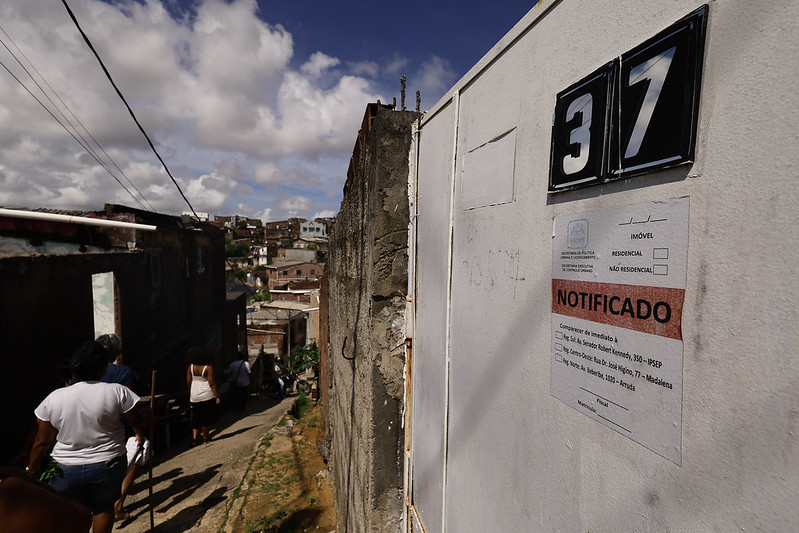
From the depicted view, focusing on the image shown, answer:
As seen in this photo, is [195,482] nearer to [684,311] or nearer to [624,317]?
[624,317]

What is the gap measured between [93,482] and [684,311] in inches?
166

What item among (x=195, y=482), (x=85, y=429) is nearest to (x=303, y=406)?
(x=195, y=482)

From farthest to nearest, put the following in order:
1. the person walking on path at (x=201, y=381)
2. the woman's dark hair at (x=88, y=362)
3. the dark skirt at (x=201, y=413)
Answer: the dark skirt at (x=201, y=413) → the person walking on path at (x=201, y=381) → the woman's dark hair at (x=88, y=362)

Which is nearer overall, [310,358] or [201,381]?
[201,381]

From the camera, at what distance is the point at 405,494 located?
2.12 m

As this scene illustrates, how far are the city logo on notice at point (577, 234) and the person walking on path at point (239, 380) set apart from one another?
937 centimetres

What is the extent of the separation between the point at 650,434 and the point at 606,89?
673 millimetres

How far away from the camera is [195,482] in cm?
560

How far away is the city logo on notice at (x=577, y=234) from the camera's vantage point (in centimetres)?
87

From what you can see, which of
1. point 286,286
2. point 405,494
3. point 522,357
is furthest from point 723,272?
point 286,286

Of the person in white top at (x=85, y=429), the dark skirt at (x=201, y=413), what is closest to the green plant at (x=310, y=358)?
the dark skirt at (x=201, y=413)

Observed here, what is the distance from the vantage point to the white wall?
54cm

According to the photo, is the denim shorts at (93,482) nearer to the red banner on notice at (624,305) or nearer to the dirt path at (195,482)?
the dirt path at (195,482)

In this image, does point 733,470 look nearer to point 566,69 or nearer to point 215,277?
point 566,69
